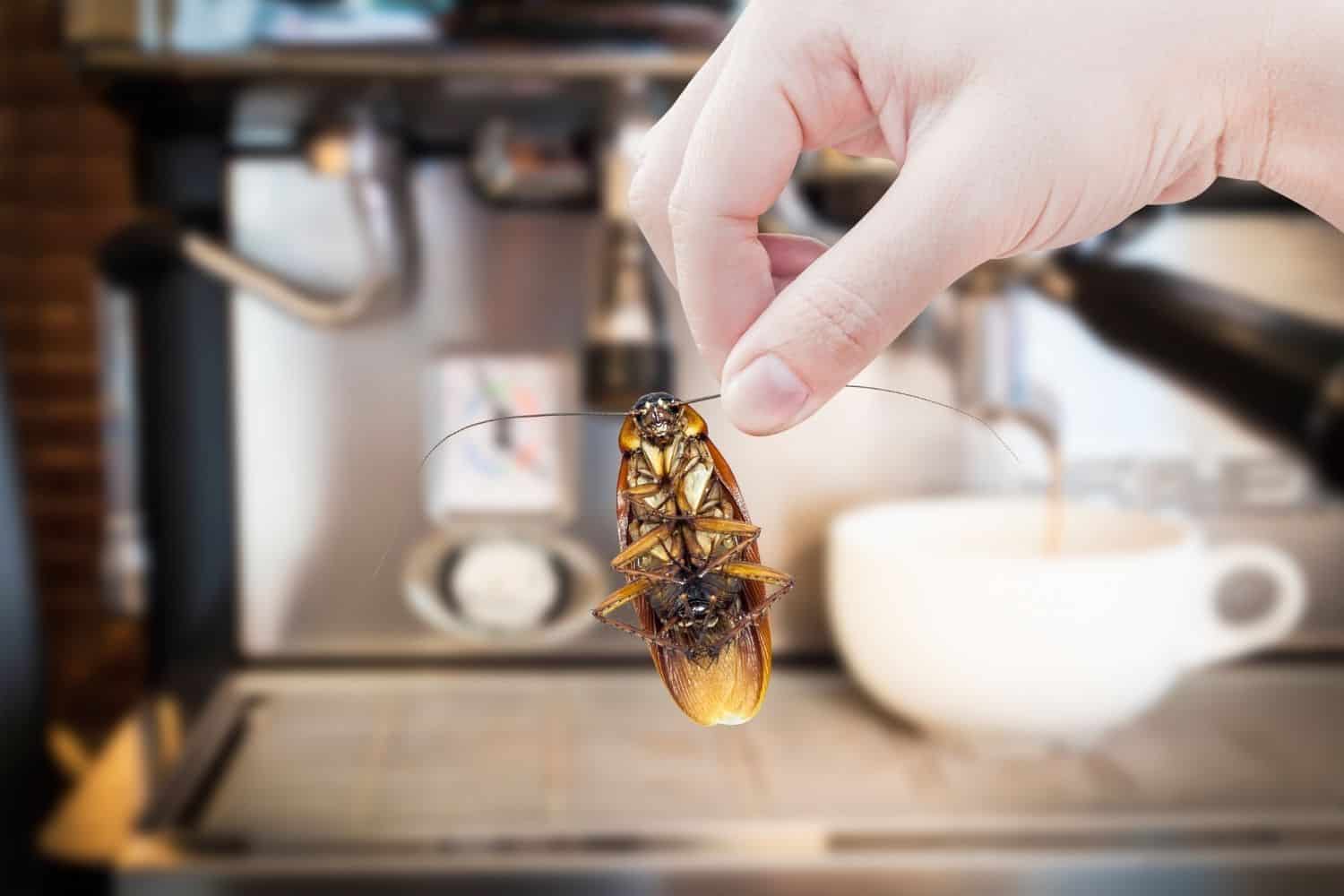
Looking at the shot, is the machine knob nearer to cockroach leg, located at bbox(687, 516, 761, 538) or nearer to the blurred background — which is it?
the blurred background

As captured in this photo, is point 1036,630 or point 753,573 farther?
point 1036,630

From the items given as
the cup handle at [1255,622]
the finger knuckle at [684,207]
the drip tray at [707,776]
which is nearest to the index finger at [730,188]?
the finger knuckle at [684,207]

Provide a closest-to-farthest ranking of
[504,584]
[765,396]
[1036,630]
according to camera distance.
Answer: [765,396] → [1036,630] → [504,584]

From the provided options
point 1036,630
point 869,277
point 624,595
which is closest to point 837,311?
point 869,277

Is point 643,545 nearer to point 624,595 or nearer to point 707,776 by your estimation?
point 624,595

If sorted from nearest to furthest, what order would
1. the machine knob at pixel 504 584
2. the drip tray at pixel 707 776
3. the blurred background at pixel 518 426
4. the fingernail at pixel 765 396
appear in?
the fingernail at pixel 765 396 → the drip tray at pixel 707 776 → the blurred background at pixel 518 426 → the machine knob at pixel 504 584

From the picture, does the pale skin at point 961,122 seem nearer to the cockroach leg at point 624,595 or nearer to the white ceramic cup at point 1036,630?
the cockroach leg at point 624,595

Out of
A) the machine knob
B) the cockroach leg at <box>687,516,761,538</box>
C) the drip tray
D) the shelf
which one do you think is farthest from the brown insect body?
the machine knob

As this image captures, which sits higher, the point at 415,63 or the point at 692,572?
the point at 415,63
